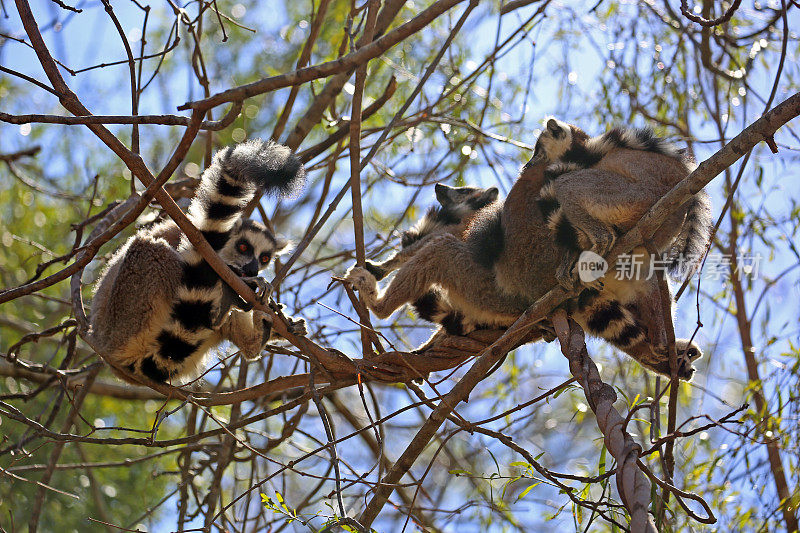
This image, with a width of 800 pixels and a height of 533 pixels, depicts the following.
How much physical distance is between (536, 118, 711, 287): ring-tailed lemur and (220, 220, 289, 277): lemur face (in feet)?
6.02

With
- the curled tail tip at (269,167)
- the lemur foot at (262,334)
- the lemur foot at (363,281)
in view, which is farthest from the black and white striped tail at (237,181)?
the lemur foot at (363,281)

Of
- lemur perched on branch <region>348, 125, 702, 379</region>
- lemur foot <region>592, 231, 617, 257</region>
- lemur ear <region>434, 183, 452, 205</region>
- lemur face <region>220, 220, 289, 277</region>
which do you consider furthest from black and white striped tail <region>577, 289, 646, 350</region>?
lemur face <region>220, 220, 289, 277</region>

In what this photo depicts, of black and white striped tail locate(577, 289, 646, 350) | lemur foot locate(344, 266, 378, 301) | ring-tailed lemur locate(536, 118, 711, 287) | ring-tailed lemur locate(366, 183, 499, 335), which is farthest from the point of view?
ring-tailed lemur locate(366, 183, 499, 335)

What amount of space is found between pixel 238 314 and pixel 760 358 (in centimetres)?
366

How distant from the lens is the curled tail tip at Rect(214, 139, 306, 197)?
3.35m

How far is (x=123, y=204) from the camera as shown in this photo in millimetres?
4547

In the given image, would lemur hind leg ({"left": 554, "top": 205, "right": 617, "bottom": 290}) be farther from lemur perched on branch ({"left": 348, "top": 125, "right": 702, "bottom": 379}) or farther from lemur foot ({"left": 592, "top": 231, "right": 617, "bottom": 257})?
lemur perched on branch ({"left": 348, "top": 125, "right": 702, "bottom": 379})

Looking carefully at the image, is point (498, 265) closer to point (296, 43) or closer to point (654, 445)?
point (654, 445)

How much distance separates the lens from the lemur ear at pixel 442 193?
520 cm

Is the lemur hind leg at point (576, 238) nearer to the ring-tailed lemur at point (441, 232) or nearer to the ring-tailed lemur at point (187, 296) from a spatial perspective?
the ring-tailed lemur at point (441, 232)

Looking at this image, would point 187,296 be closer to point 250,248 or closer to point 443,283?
point 250,248

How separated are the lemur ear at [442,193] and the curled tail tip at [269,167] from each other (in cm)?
182

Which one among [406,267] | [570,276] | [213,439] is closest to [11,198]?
[213,439]

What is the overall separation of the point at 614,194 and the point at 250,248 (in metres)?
2.30
